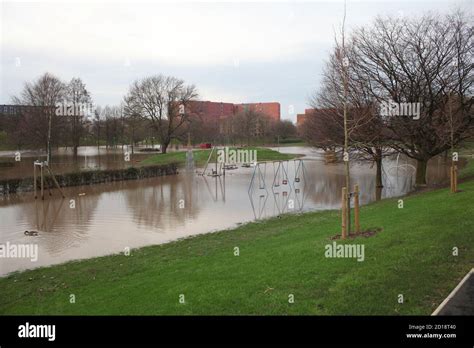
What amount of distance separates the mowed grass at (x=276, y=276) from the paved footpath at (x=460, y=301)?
23 cm

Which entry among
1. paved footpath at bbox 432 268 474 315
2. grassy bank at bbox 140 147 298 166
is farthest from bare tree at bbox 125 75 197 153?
paved footpath at bbox 432 268 474 315

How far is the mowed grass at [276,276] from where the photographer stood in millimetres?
6831

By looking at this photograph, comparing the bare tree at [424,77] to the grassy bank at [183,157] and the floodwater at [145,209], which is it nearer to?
the floodwater at [145,209]

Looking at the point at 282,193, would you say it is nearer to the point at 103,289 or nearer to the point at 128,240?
the point at 128,240

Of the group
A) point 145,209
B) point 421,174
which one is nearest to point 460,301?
point 145,209

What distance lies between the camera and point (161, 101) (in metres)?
65.9

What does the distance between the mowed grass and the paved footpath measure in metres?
0.23

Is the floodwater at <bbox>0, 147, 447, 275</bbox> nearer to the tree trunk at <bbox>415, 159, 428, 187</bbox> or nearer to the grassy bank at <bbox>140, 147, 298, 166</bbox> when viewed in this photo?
the tree trunk at <bbox>415, 159, 428, 187</bbox>

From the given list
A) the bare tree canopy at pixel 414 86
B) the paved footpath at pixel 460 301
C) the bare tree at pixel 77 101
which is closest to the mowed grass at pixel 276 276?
the paved footpath at pixel 460 301

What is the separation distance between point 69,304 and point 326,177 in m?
32.9

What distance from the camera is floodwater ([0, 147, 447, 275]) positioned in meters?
16.3

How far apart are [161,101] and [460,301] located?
2492 inches
